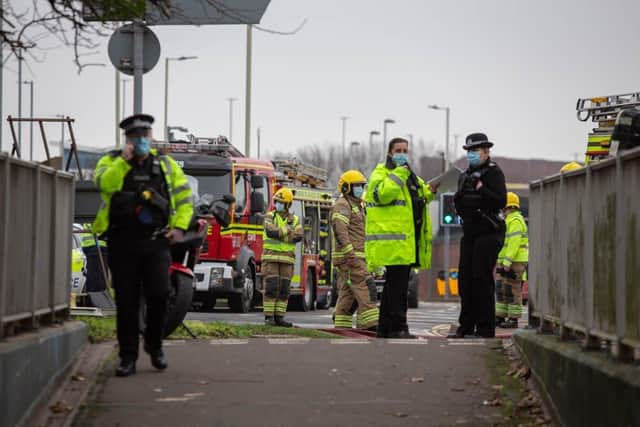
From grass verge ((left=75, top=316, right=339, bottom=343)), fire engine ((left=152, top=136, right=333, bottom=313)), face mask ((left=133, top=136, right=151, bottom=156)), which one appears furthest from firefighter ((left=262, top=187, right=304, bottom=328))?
face mask ((left=133, top=136, right=151, bottom=156))

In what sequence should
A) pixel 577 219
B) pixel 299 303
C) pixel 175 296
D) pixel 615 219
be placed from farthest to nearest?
pixel 299 303
pixel 175 296
pixel 577 219
pixel 615 219

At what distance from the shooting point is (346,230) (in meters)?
18.3

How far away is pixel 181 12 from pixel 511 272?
364 inches

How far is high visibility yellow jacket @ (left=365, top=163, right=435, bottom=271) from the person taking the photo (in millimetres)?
14992

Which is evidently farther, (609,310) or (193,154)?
(193,154)

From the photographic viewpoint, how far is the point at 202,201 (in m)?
13.2

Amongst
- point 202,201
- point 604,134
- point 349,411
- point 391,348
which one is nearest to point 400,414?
point 349,411

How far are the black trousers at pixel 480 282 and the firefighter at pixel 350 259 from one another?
301 cm

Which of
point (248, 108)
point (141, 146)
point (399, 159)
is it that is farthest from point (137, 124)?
point (248, 108)

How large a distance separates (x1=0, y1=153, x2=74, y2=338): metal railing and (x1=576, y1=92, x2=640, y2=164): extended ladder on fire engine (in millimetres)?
7020

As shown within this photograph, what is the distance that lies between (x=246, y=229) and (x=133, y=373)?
1762cm

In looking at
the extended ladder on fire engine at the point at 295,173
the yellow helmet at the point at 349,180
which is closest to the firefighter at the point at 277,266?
the yellow helmet at the point at 349,180

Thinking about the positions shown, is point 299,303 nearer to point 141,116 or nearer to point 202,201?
point 202,201

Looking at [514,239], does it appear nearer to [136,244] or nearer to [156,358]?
[156,358]
